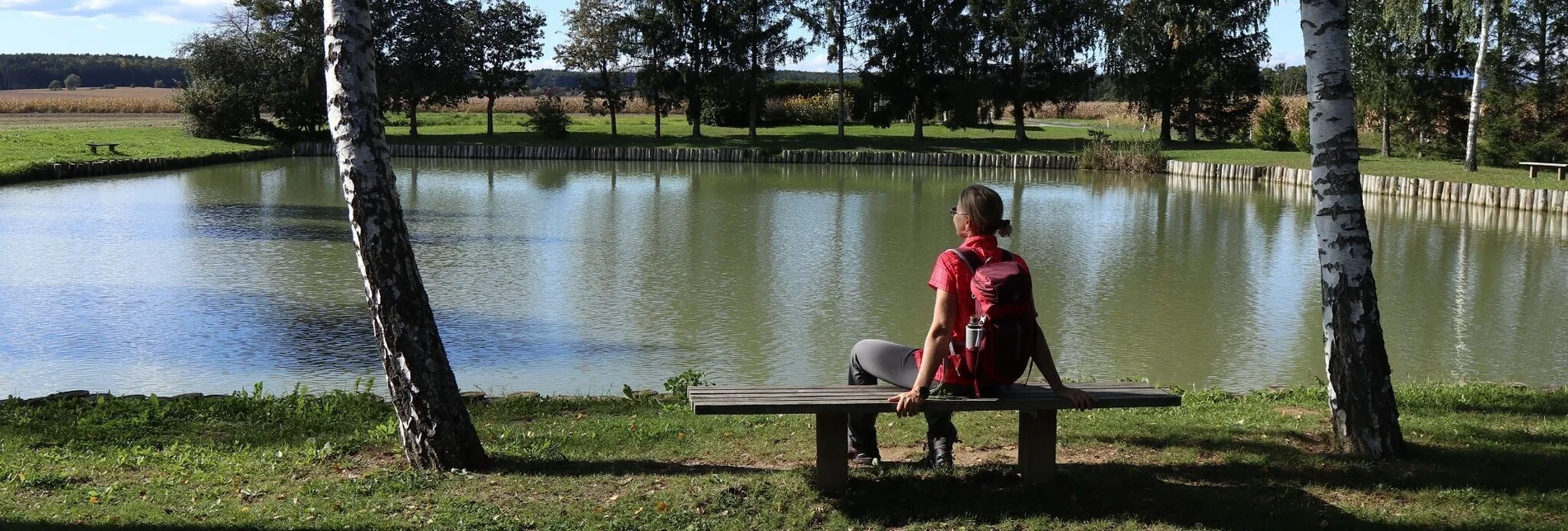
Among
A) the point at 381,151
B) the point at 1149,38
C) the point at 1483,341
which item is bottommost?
the point at 1483,341

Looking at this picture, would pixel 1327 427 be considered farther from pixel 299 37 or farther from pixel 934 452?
pixel 299 37

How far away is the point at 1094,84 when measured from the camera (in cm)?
4394

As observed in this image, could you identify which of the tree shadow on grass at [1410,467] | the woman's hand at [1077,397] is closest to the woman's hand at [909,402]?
the woman's hand at [1077,397]

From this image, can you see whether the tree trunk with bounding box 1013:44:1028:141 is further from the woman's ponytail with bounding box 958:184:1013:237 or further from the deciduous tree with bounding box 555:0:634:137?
the woman's ponytail with bounding box 958:184:1013:237

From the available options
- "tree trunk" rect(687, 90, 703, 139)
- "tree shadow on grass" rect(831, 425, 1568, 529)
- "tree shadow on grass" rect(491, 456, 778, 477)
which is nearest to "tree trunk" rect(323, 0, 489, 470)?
"tree shadow on grass" rect(491, 456, 778, 477)

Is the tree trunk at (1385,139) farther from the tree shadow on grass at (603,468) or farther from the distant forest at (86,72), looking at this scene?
the distant forest at (86,72)

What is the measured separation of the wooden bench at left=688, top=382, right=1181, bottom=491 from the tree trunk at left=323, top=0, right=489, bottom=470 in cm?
110

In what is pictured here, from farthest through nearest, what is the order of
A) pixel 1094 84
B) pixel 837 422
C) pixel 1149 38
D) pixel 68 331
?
pixel 1094 84
pixel 1149 38
pixel 68 331
pixel 837 422

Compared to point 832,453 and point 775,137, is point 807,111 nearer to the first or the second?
point 775,137

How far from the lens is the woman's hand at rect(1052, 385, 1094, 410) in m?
4.74

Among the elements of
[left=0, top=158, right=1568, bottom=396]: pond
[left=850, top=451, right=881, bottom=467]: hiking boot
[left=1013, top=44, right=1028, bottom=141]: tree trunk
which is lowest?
[left=0, top=158, right=1568, bottom=396]: pond

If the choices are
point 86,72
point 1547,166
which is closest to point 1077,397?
point 1547,166

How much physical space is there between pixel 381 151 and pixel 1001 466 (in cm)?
284

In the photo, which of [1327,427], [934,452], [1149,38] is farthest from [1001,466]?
[1149,38]
